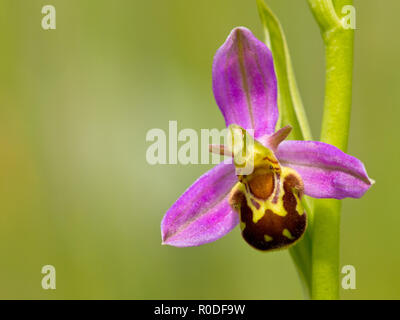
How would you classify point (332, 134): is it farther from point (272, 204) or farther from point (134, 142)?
point (134, 142)

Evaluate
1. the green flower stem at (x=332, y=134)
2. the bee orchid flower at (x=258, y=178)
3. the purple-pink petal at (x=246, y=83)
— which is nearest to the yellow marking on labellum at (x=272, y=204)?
the bee orchid flower at (x=258, y=178)

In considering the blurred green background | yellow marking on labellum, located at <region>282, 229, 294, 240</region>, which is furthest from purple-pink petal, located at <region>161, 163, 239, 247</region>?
the blurred green background

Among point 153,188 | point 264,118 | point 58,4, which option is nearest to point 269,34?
point 264,118

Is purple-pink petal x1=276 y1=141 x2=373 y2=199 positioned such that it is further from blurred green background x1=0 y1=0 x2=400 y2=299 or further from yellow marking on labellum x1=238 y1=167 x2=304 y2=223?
blurred green background x1=0 y1=0 x2=400 y2=299

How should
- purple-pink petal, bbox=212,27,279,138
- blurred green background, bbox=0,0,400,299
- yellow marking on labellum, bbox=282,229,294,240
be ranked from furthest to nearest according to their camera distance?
1. blurred green background, bbox=0,0,400,299
2. purple-pink petal, bbox=212,27,279,138
3. yellow marking on labellum, bbox=282,229,294,240

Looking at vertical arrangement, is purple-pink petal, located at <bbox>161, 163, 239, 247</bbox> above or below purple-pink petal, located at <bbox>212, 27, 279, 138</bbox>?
below

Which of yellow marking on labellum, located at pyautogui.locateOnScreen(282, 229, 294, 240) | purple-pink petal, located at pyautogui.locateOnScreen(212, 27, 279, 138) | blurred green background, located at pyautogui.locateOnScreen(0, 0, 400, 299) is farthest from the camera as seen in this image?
blurred green background, located at pyautogui.locateOnScreen(0, 0, 400, 299)

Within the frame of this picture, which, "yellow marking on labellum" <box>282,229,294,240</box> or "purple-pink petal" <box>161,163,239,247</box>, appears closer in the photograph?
"yellow marking on labellum" <box>282,229,294,240</box>

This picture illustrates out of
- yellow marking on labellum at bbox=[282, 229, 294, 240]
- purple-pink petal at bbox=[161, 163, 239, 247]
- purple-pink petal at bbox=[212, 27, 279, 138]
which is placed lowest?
yellow marking on labellum at bbox=[282, 229, 294, 240]
